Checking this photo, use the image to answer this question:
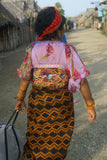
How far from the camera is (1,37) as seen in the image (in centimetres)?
1173

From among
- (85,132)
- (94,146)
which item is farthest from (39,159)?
(85,132)

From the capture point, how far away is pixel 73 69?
157cm

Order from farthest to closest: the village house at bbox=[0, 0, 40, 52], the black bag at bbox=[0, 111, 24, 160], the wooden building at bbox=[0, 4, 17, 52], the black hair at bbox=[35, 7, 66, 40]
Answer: the village house at bbox=[0, 0, 40, 52]
the wooden building at bbox=[0, 4, 17, 52]
the black bag at bbox=[0, 111, 24, 160]
the black hair at bbox=[35, 7, 66, 40]

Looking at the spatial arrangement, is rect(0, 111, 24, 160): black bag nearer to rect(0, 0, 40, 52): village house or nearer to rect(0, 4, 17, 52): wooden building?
rect(0, 0, 40, 52): village house

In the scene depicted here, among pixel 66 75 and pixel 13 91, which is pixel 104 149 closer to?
pixel 66 75

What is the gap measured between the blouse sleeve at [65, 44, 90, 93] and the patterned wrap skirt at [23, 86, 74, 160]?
10cm

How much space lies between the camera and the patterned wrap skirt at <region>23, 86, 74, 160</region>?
1659 millimetres

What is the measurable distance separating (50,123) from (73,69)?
517 millimetres

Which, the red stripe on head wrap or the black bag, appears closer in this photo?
the red stripe on head wrap

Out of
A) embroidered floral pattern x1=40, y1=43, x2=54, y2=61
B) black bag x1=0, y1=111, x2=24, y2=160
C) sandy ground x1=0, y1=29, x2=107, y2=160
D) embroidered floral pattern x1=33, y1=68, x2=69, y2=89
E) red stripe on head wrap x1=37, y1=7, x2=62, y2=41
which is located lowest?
sandy ground x1=0, y1=29, x2=107, y2=160

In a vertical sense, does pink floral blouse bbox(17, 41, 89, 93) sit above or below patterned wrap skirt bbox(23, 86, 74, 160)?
above

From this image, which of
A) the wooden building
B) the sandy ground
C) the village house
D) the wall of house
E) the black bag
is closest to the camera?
the black bag

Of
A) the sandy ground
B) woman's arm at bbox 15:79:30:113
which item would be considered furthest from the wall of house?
woman's arm at bbox 15:79:30:113

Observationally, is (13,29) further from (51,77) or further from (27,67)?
(51,77)
